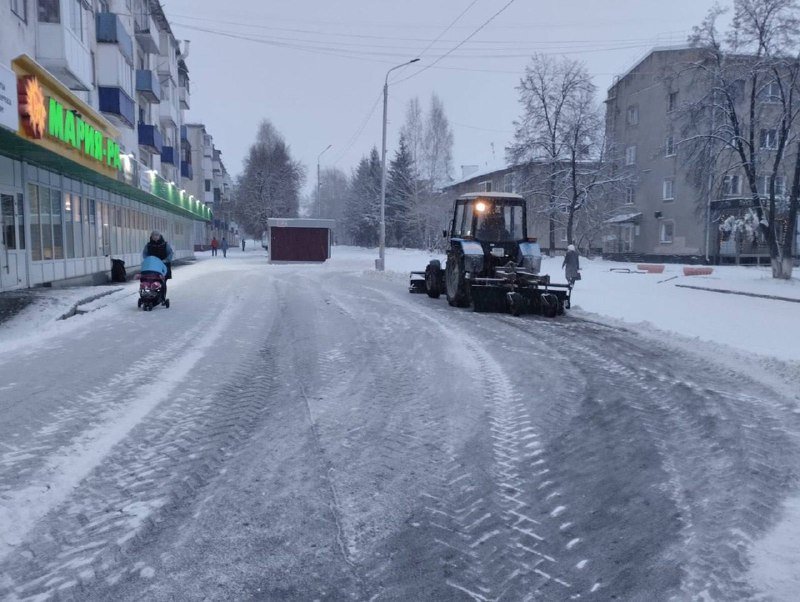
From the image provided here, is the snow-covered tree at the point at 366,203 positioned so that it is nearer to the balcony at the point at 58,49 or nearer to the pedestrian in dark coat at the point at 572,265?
the balcony at the point at 58,49

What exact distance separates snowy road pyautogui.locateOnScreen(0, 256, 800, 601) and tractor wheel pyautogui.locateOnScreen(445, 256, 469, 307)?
220 inches

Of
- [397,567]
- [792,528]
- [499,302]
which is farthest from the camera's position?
[499,302]

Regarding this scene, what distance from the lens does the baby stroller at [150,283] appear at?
12.3 metres

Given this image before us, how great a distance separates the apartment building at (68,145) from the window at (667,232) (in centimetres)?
3015

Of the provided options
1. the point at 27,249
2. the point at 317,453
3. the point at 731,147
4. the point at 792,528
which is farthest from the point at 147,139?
the point at 792,528

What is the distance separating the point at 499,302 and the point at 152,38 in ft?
94.7

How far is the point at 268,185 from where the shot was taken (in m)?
63.0

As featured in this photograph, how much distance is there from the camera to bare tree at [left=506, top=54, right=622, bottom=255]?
38.8m

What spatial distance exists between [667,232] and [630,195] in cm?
485

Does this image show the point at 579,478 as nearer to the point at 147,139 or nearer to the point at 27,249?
the point at 27,249

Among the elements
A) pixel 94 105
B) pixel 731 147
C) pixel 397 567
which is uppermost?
pixel 94 105

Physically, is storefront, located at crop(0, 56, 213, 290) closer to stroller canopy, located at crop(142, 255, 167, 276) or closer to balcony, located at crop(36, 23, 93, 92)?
balcony, located at crop(36, 23, 93, 92)

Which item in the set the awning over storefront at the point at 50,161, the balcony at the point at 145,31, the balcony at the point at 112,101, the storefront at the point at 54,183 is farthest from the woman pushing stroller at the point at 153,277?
the balcony at the point at 145,31

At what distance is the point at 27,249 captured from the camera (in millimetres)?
15086
